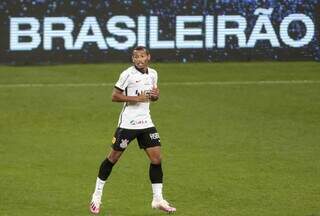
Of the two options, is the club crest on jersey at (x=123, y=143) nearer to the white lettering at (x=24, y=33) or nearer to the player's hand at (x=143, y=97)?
the player's hand at (x=143, y=97)

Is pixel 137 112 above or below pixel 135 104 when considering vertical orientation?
below

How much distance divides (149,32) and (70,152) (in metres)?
15.3

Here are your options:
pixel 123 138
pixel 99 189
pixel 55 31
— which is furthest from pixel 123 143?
pixel 55 31

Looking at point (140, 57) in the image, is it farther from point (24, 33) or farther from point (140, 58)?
point (24, 33)

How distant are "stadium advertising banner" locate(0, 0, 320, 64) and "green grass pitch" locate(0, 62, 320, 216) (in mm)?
1043

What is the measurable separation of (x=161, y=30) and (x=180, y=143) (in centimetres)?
1428

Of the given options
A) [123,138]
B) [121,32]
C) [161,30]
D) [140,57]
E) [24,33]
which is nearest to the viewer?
[140,57]

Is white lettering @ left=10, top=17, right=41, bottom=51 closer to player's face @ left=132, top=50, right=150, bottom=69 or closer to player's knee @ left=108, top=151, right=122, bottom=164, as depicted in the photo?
player's knee @ left=108, top=151, right=122, bottom=164

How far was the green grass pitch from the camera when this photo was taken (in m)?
13.0

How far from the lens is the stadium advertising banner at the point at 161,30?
31484 mm

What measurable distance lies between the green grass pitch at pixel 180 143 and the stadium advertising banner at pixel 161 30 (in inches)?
41.1

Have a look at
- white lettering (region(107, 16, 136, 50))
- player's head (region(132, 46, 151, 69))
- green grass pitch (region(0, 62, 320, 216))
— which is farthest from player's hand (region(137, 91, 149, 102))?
white lettering (region(107, 16, 136, 50))

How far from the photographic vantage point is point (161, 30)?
32.3 metres

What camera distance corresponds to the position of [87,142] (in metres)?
18.6
